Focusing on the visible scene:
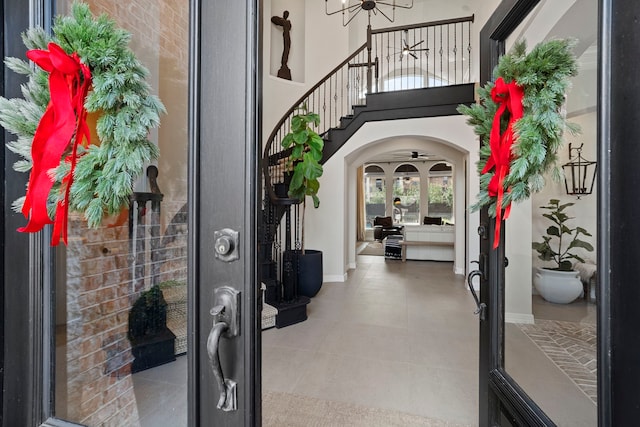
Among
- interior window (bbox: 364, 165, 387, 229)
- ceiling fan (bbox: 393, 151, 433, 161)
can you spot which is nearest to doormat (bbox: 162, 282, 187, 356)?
ceiling fan (bbox: 393, 151, 433, 161)

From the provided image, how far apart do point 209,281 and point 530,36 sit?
49.3 inches

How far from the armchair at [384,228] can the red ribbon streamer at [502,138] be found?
33.1 ft

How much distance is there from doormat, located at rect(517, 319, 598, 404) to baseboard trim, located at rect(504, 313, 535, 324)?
2cm

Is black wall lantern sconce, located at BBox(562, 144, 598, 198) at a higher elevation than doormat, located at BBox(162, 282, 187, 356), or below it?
higher

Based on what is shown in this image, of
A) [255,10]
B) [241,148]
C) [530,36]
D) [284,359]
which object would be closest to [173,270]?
[241,148]

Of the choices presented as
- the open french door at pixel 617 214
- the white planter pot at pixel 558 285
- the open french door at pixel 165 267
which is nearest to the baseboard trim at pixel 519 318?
the white planter pot at pixel 558 285

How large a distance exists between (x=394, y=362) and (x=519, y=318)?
1.40 m

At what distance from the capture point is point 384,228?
11.1 m

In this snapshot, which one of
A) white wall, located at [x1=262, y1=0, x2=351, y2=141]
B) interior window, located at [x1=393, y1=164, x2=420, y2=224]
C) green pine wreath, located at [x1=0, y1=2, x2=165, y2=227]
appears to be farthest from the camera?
interior window, located at [x1=393, y1=164, x2=420, y2=224]

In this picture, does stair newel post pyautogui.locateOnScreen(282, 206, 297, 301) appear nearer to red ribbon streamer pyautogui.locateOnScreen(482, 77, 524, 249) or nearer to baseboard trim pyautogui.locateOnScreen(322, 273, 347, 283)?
baseboard trim pyautogui.locateOnScreen(322, 273, 347, 283)

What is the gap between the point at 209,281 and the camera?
2.04 ft

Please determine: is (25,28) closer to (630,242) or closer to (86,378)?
(86,378)

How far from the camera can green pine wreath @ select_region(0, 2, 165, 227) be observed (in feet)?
2.02

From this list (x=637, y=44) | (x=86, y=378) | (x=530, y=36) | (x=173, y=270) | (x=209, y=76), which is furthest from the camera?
(x=530, y=36)
